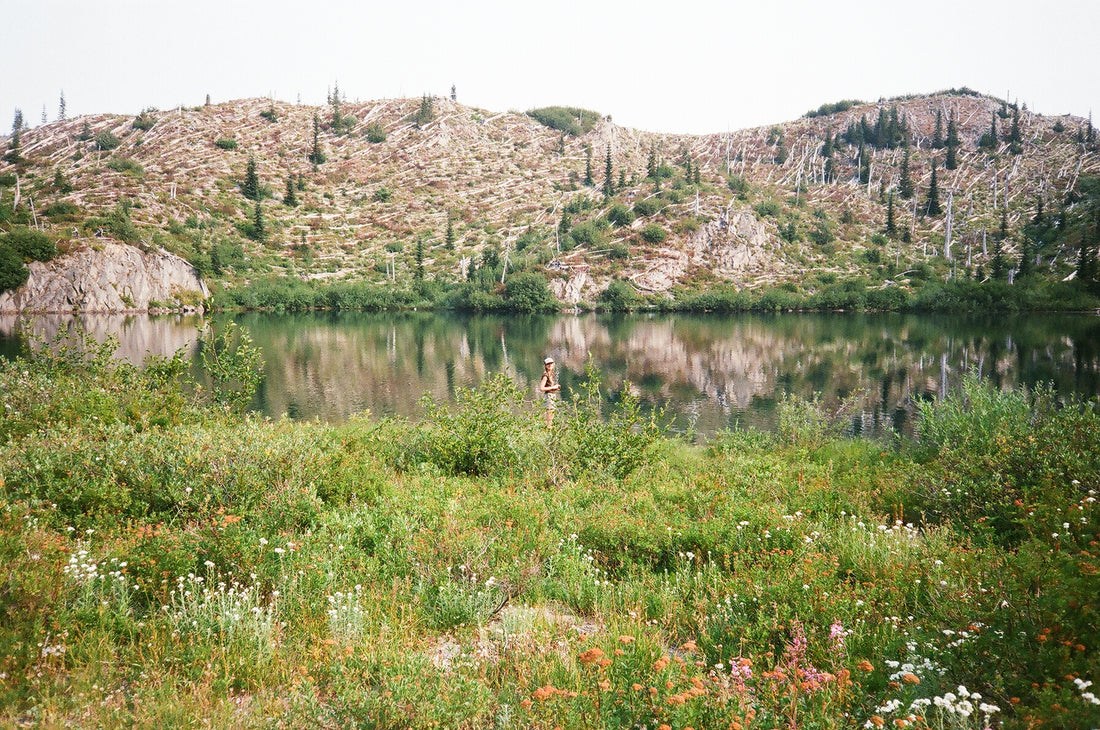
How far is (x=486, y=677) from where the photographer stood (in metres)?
4.82

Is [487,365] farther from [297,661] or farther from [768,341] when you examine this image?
[297,661]

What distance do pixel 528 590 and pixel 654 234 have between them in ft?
497

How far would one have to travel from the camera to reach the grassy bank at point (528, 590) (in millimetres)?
→ 4062

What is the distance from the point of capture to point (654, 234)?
152 m

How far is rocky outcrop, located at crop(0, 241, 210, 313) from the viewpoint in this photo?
90562 mm

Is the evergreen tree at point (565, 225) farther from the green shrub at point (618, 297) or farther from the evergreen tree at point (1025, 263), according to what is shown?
the evergreen tree at point (1025, 263)

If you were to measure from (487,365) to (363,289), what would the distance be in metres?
92.0

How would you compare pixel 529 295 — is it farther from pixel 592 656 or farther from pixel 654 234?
pixel 592 656

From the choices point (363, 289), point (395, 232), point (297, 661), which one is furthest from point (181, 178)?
point (297, 661)

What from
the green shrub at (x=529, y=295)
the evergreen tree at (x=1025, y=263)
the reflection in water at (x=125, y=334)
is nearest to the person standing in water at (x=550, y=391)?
the reflection in water at (x=125, y=334)

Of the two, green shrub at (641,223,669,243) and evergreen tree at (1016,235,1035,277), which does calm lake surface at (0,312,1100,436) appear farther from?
green shrub at (641,223,669,243)

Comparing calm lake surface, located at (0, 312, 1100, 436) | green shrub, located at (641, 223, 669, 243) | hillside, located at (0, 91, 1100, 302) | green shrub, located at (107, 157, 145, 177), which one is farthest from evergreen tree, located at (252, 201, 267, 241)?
green shrub, located at (641, 223, 669, 243)

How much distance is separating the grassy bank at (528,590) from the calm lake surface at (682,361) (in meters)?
5.42

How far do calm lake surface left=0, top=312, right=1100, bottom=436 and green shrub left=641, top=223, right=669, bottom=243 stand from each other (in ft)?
241
